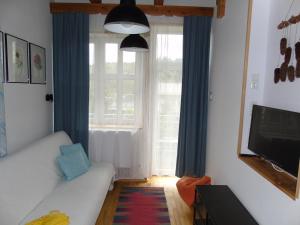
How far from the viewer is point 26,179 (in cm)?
213

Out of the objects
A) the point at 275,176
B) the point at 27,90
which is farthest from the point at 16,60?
the point at 275,176

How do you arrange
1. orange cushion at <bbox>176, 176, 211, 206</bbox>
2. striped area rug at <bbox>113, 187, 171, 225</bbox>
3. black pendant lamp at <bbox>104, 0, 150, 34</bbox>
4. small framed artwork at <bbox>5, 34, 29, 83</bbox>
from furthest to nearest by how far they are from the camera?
orange cushion at <bbox>176, 176, 211, 206</bbox>, striped area rug at <bbox>113, 187, 171, 225</bbox>, small framed artwork at <bbox>5, 34, 29, 83</bbox>, black pendant lamp at <bbox>104, 0, 150, 34</bbox>

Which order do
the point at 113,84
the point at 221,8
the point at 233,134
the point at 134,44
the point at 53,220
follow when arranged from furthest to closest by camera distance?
the point at 113,84, the point at 221,8, the point at 134,44, the point at 233,134, the point at 53,220

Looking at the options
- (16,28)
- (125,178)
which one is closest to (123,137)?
(125,178)

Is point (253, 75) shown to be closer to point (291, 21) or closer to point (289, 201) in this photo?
point (291, 21)

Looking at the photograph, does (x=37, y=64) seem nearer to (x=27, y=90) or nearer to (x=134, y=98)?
(x=27, y=90)

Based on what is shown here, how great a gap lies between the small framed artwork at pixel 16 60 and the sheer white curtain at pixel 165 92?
168cm

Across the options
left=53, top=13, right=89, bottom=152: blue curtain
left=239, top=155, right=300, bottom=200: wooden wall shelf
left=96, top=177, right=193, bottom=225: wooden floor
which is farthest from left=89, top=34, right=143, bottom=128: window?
left=239, top=155, right=300, bottom=200: wooden wall shelf

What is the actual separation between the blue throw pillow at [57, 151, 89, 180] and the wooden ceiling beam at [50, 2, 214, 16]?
204 centimetres

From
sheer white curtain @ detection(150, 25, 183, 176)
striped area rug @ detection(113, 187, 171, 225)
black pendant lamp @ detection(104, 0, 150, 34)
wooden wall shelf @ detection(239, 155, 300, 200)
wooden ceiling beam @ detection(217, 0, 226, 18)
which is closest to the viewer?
wooden wall shelf @ detection(239, 155, 300, 200)

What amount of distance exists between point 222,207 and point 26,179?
5.73 ft

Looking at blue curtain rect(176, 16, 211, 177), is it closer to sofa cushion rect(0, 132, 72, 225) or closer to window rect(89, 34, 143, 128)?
window rect(89, 34, 143, 128)

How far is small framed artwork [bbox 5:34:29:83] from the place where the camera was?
239 centimetres

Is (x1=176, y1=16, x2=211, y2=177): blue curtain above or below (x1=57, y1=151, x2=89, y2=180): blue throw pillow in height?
above
